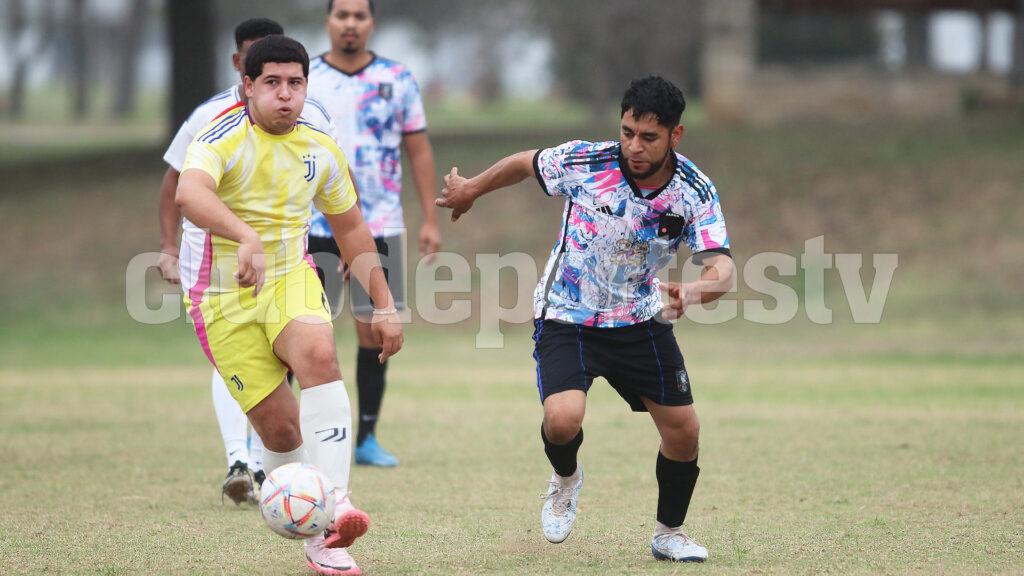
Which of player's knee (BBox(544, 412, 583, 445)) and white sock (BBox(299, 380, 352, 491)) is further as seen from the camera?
player's knee (BBox(544, 412, 583, 445))

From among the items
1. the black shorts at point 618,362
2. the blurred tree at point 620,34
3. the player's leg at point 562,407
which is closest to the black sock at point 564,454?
the player's leg at point 562,407

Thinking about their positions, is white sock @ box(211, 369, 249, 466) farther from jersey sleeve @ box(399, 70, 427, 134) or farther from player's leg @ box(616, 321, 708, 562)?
player's leg @ box(616, 321, 708, 562)

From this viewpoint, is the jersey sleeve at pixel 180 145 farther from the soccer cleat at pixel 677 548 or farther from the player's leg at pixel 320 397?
the soccer cleat at pixel 677 548

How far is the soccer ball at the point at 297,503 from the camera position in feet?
16.0

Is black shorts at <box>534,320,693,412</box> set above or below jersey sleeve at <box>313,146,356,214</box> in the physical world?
below

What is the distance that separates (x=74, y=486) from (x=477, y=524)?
102 inches

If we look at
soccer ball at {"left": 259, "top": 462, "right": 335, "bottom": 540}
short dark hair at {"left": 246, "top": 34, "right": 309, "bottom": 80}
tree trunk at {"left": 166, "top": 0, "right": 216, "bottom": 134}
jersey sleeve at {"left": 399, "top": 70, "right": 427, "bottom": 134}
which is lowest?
soccer ball at {"left": 259, "top": 462, "right": 335, "bottom": 540}

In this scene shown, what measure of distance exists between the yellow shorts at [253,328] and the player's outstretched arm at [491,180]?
84 cm

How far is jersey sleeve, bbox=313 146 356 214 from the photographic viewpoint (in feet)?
18.1

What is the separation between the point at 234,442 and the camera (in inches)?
271

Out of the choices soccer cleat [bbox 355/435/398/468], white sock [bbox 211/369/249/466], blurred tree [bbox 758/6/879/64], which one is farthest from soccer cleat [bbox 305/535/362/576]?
blurred tree [bbox 758/6/879/64]

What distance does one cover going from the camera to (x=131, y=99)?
2467 inches

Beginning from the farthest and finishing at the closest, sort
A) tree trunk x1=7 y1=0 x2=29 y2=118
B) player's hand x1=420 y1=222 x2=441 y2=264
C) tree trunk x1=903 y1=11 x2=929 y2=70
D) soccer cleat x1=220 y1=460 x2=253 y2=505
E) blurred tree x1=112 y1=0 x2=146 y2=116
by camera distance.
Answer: blurred tree x1=112 y1=0 x2=146 y2=116 → tree trunk x1=7 y1=0 x2=29 y2=118 → tree trunk x1=903 y1=11 x2=929 y2=70 → player's hand x1=420 y1=222 x2=441 y2=264 → soccer cleat x1=220 y1=460 x2=253 y2=505

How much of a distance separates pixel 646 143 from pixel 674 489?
60.8 inches
